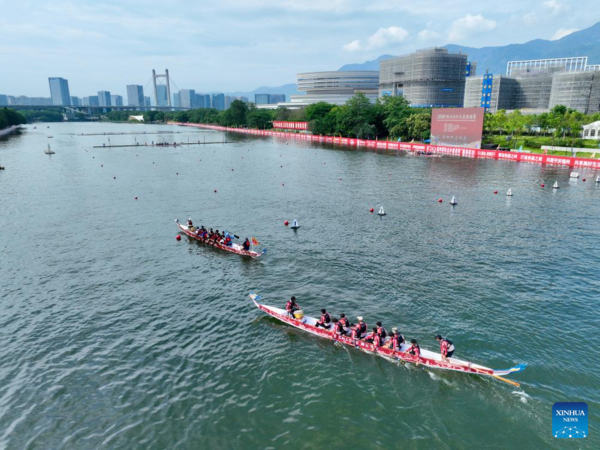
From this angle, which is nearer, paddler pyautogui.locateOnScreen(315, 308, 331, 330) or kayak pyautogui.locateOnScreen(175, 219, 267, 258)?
paddler pyautogui.locateOnScreen(315, 308, 331, 330)

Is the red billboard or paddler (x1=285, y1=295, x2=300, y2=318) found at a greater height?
the red billboard

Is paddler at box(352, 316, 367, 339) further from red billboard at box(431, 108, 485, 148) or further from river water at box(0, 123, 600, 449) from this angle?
red billboard at box(431, 108, 485, 148)

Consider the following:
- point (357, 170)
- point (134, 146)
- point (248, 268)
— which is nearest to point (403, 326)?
point (248, 268)

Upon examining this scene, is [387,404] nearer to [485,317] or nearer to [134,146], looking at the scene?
[485,317]

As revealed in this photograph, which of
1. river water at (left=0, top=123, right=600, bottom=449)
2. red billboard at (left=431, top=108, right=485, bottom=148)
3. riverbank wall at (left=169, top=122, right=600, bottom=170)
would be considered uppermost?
red billboard at (left=431, top=108, right=485, bottom=148)

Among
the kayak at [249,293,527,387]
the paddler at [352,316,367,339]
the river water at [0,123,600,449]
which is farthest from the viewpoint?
the paddler at [352,316,367,339]

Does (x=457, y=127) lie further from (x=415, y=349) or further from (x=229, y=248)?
(x=415, y=349)

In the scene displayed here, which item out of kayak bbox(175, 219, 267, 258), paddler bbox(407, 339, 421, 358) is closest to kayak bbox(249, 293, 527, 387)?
paddler bbox(407, 339, 421, 358)
